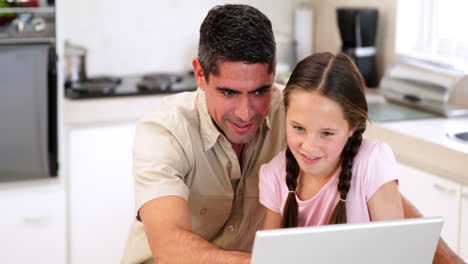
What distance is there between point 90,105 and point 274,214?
1.73m

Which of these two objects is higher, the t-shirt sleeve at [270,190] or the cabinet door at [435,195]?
the t-shirt sleeve at [270,190]

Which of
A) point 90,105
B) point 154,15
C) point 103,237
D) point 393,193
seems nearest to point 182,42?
point 154,15

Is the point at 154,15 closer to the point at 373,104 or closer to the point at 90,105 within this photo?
the point at 90,105

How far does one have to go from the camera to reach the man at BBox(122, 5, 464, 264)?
1532mm

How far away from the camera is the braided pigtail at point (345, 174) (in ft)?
4.91

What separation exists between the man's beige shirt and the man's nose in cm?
19

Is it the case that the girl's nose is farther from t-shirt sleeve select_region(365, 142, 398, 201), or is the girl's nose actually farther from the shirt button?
the shirt button

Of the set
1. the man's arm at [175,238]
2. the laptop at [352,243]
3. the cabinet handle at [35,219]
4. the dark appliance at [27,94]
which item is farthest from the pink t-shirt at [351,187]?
the cabinet handle at [35,219]

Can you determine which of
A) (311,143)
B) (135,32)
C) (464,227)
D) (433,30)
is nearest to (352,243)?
(311,143)

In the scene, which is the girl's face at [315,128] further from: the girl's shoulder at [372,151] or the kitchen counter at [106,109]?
the kitchen counter at [106,109]

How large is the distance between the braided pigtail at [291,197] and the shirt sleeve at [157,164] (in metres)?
0.25

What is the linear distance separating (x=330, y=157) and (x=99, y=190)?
6.29 ft

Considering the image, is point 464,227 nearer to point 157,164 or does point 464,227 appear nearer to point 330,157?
point 330,157

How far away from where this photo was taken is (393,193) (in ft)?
4.83
